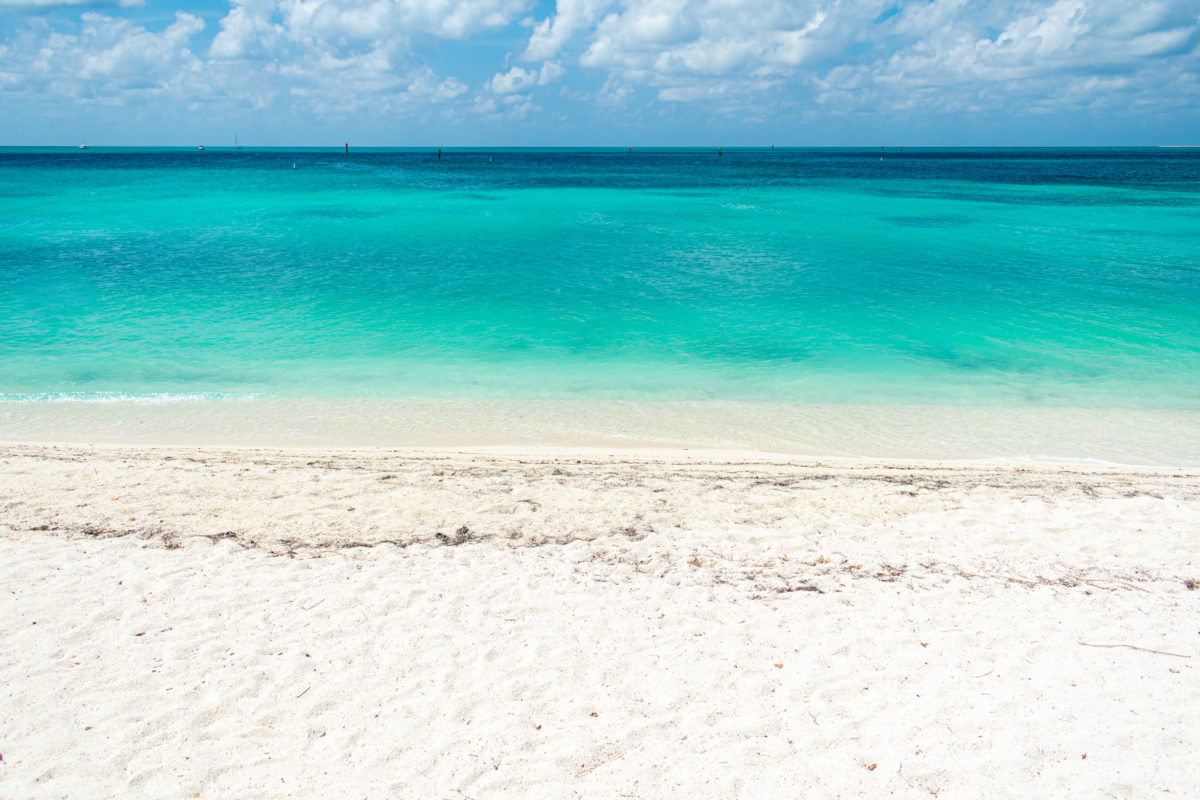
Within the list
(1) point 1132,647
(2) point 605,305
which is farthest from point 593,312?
(1) point 1132,647

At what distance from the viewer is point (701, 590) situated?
5863 millimetres

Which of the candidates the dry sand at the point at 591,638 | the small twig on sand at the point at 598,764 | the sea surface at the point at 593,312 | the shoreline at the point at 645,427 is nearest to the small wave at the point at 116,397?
the sea surface at the point at 593,312

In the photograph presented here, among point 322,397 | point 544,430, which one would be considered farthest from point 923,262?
point 322,397

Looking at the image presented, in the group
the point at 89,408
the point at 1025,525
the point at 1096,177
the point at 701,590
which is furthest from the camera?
the point at 1096,177

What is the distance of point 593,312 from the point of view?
18.8 m

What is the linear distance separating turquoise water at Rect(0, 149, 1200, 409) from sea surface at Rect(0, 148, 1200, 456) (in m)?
0.10

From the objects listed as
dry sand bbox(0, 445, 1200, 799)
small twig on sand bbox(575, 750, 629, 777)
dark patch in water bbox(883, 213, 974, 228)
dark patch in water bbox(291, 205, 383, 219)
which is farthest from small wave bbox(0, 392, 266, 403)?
dark patch in water bbox(883, 213, 974, 228)

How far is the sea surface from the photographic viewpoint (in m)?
12.8

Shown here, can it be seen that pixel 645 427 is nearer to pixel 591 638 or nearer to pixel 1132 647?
pixel 591 638

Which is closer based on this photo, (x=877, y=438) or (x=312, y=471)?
(x=312, y=471)

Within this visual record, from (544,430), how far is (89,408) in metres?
7.51

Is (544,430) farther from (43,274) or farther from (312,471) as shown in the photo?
(43,274)

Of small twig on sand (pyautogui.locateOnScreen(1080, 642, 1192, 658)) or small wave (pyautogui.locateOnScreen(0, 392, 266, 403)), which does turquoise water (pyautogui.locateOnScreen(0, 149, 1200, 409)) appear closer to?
small wave (pyautogui.locateOnScreen(0, 392, 266, 403))

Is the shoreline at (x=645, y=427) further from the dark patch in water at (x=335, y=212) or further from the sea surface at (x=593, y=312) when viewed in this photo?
the dark patch in water at (x=335, y=212)
